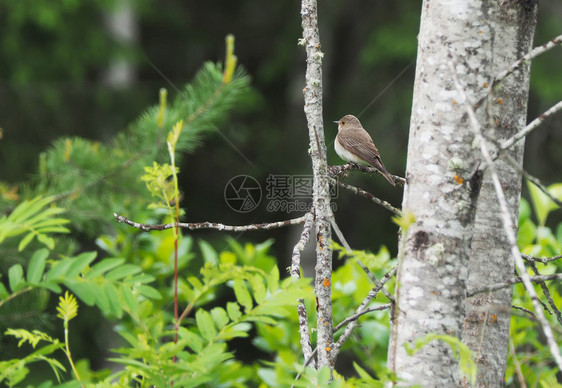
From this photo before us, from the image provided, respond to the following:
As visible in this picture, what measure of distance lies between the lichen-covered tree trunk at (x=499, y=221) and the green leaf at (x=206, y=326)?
0.86m

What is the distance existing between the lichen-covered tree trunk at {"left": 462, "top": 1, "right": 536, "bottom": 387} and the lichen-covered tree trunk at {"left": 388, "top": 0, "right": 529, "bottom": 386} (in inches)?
12.1

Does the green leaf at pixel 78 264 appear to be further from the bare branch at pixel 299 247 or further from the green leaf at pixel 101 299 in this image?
the bare branch at pixel 299 247

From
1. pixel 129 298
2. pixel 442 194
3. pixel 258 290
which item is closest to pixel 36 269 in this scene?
pixel 129 298

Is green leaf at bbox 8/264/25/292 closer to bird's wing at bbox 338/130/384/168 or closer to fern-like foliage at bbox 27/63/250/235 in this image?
fern-like foliage at bbox 27/63/250/235

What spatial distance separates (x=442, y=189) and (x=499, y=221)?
470mm

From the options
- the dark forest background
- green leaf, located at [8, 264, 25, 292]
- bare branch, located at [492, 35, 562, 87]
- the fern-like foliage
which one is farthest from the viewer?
the dark forest background

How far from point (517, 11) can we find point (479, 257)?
2.74 feet

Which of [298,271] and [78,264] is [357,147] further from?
[78,264]

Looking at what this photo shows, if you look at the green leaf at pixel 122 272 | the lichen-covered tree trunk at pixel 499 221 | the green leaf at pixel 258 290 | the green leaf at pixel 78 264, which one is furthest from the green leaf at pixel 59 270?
the lichen-covered tree trunk at pixel 499 221

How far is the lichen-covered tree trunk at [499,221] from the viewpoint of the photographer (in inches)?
78.7

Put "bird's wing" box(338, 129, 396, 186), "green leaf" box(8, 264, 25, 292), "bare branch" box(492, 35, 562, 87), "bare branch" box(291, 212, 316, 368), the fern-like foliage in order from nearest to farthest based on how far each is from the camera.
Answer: "bare branch" box(492, 35, 562, 87) → "bare branch" box(291, 212, 316, 368) → "green leaf" box(8, 264, 25, 292) → the fern-like foliage → "bird's wing" box(338, 129, 396, 186)

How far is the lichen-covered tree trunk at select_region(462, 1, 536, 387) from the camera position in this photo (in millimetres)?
2000

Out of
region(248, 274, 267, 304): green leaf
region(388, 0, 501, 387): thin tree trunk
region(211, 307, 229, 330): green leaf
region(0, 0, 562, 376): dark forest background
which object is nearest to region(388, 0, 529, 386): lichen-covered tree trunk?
region(388, 0, 501, 387): thin tree trunk

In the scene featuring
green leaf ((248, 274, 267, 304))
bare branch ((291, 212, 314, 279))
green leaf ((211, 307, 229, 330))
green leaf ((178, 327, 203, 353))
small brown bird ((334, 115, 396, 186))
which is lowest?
green leaf ((178, 327, 203, 353))
